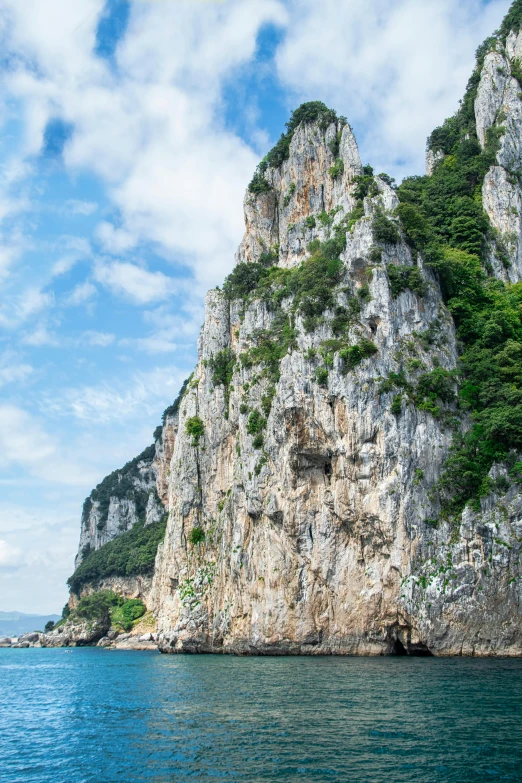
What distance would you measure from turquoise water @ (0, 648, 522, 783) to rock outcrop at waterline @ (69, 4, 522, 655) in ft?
23.6

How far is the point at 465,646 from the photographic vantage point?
118ft

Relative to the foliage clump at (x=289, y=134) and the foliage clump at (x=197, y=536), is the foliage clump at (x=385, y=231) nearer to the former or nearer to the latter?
the foliage clump at (x=289, y=134)

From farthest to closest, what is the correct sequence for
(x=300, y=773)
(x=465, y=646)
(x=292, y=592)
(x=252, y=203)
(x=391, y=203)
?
1. (x=252, y=203)
2. (x=391, y=203)
3. (x=292, y=592)
4. (x=465, y=646)
5. (x=300, y=773)

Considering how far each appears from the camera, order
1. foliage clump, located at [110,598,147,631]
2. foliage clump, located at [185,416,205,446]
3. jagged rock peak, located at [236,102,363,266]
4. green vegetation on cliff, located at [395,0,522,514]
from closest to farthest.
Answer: green vegetation on cliff, located at [395,0,522,514], jagged rock peak, located at [236,102,363,266], foliage clump, located at [185,416,205,446], foliage clump, located at [110,598,147,631]

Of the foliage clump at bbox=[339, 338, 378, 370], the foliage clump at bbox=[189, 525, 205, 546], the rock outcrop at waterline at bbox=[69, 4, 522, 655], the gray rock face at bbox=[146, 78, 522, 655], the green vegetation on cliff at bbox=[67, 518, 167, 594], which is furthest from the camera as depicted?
the green vegetation on cliff at bbox=[67, 518, 167, 594]

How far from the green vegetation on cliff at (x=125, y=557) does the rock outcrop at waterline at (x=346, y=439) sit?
3423 cm

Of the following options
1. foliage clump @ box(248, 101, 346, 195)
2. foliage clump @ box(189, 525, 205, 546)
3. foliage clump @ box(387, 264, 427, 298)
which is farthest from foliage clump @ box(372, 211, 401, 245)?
foliage clump @ box(189, 525, 205, 546)

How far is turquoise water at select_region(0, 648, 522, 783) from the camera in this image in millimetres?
15141

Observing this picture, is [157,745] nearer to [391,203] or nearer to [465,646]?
[465,646]

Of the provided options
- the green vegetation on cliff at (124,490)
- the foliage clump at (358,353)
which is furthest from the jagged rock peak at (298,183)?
the green vegetation on cliff at (124,490)

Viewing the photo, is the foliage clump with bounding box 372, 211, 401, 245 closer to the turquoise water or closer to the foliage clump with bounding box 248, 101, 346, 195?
the foliage clump with bounding box 248, 101, 346, 195

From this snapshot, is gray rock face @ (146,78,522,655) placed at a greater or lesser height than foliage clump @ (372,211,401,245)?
lesser

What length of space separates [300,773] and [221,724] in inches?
254

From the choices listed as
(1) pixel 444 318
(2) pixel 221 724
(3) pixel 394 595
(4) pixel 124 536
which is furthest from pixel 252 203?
(4) pixel 124 536
